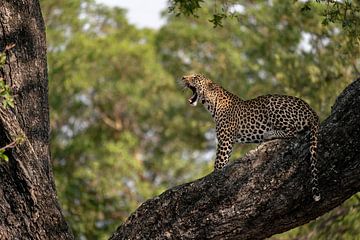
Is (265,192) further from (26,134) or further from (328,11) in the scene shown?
(328,11)

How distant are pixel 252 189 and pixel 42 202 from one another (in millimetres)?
1710

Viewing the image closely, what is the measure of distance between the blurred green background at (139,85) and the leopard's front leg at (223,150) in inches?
446

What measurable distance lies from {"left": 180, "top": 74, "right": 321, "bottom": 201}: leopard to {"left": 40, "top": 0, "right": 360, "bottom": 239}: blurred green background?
10544 mm

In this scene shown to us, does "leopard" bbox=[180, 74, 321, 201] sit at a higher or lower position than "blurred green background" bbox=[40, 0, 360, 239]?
lower

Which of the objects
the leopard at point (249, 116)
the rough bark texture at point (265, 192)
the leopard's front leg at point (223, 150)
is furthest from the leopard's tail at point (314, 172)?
the leopard's front leg at point (223, 150)

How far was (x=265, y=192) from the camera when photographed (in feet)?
29.1

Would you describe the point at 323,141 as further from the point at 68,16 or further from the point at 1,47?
the point at 68,16

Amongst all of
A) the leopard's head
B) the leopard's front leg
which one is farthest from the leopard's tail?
the leopard's head

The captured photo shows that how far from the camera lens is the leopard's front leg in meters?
11.4

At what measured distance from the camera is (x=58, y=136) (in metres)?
33.8

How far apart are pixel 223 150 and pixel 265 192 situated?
8.48 feet

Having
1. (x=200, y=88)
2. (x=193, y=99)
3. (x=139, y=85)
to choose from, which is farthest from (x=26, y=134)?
(x=139, y=85)

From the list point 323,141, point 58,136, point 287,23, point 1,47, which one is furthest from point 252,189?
point 58,136

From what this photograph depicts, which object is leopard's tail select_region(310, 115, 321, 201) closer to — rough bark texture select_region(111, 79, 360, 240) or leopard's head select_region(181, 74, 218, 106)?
rough bark texture select_region(111, 79, 360, 240)
